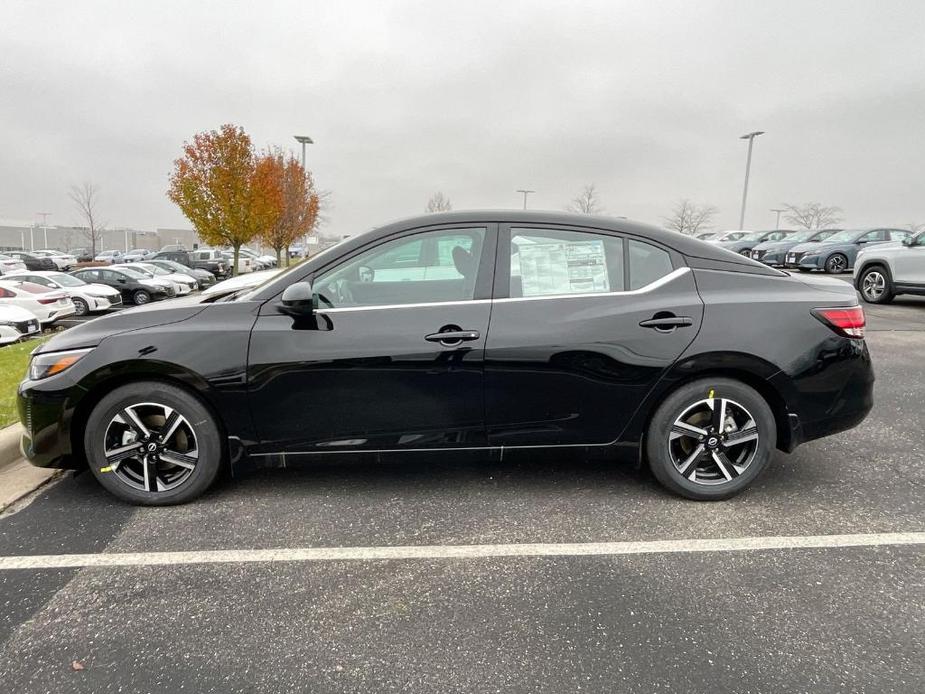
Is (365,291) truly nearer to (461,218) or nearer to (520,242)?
(461,218)

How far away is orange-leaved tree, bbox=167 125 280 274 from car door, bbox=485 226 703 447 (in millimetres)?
24328

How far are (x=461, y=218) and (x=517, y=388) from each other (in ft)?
3.31

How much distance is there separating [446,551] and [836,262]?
808 inches

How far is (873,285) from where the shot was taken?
12.0 meters

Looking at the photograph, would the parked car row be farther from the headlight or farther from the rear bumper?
the headlight

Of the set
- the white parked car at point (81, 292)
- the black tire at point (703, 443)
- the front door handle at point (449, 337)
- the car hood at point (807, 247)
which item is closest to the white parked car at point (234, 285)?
the front door handle at point (449, 337)

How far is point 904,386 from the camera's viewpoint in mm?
5723

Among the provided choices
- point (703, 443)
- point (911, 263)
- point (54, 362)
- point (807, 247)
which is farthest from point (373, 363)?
point (807, 247)

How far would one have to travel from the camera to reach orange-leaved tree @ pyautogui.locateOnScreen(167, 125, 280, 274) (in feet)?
80.6

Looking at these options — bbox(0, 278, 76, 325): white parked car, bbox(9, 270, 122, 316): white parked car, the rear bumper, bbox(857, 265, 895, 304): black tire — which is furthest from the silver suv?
bbox(9, 270, 122, 316): white parked car

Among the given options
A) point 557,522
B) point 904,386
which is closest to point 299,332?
point 557,522

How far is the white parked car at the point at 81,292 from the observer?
52.8ft

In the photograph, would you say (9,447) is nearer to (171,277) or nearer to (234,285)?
(234,285)

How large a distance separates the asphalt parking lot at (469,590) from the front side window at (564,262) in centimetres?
99
